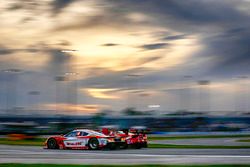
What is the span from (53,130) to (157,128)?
703 inches

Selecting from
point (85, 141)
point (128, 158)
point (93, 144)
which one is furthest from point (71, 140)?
point (128, 158)

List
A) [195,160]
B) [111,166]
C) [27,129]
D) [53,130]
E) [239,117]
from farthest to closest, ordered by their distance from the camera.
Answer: [239,117], [53,130], [27,129], [195,160], [111,166]

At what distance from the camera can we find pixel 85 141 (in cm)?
2816

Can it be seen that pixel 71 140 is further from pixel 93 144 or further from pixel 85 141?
pixel 93 144

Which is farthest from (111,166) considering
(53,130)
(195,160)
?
(53,130)

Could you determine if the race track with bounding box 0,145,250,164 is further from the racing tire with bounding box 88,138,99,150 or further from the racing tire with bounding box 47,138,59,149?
the racing tire with bounding box 47,138,59,149

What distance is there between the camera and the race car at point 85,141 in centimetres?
2764

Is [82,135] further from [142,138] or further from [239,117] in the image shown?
[239,117]

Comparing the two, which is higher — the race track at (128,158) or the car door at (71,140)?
the car door at (71,140)

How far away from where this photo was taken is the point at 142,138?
29.6 meters

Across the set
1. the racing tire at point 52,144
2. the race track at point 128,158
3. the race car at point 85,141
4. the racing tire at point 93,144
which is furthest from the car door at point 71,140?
the race track at point 128,158

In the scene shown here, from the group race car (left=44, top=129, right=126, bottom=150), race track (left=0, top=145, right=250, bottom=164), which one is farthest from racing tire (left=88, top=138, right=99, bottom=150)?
race track (left=0, top=145, right=250, bottom=164)

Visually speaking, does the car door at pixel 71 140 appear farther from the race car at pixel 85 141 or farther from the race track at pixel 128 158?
the race track at pixel 128 158

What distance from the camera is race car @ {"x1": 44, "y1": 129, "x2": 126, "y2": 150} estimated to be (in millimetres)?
27641
